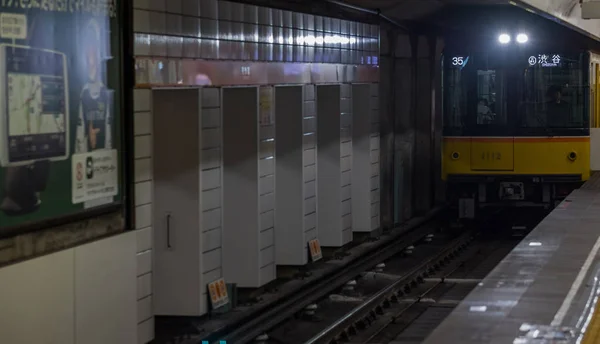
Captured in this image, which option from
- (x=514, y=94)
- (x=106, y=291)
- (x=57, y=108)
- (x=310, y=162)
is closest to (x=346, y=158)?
(x=310, y=162)

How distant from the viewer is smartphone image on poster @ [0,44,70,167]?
6.54m

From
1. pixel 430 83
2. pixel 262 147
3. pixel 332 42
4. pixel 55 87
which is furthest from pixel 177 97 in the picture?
pixel 430 83

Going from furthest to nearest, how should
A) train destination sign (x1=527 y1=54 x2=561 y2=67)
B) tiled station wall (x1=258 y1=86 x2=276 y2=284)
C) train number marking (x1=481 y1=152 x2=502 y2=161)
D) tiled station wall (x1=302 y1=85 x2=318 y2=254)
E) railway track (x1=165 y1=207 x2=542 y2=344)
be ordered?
train number marking (x1=481 y1=152 x2=502 y2=161) < train destination sign (x1=527 y1=54 x2=561 y2=67) < tiled station wall (x1=302 y1=85 x2=318 y2=254) < tiled station wall (x1=258 y1=86 x2=276 y2=284) < railway track (x1=165 y1=207 x2=542 y2=344)

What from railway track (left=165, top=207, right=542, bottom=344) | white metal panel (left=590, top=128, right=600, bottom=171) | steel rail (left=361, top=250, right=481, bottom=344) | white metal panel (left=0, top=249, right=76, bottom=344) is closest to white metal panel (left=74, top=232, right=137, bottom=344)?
white metal panel (left=0, top=249, right=76, bottom=344)

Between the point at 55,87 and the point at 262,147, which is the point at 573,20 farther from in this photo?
the point at 55,87

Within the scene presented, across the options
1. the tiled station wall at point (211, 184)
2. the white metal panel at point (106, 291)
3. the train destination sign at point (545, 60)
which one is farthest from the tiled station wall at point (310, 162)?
the white metal panel at point (106, 291)

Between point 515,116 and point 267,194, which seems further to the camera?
point 515,116

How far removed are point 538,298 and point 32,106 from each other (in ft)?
10.8

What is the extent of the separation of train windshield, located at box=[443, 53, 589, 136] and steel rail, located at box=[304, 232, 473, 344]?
6.00 ft

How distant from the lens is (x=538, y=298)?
720 centimetres

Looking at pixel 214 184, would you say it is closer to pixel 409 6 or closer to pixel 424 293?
pixel 424 293

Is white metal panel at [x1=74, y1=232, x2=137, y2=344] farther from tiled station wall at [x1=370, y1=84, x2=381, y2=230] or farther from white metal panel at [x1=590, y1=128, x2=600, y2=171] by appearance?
white metal panel at [x1=590, y1=128, x2=600, y2=171]

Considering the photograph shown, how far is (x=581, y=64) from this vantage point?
53.8 feet

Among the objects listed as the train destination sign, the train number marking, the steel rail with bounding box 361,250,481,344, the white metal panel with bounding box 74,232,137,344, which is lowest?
the steel rail with bounding box 361,250,481,344
